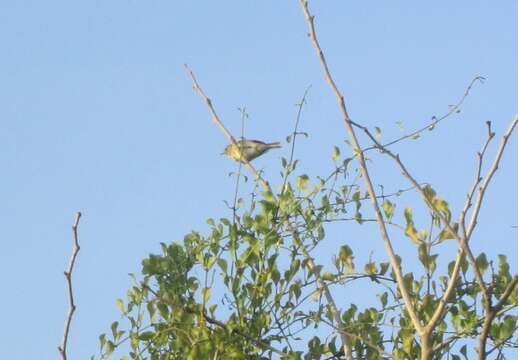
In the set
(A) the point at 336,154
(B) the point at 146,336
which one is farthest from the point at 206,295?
(A) the point at 336,154

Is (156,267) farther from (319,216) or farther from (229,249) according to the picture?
(319,216)

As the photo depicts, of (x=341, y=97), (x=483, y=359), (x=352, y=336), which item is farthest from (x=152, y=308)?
(x=483, y=359)

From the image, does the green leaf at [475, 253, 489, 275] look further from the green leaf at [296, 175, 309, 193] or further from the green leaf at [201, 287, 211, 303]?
the green leaf at [201, 287, 211, 303]

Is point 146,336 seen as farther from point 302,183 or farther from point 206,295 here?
point 302,183

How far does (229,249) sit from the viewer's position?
475 cm

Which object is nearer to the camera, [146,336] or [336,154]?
[146,336]

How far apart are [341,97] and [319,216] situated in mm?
915

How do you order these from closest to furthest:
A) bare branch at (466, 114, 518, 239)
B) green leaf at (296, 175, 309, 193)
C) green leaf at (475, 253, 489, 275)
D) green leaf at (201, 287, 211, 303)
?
bare branch at (466, 114, 518, 239) → green leaf at (475, 253, 489, 275) → green leaf at (201, 287, 211, 303) → green leaf at (296, 175, 309, 193)

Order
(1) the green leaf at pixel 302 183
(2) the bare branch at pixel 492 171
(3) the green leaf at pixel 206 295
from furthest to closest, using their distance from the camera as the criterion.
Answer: (1) the green leaf at pixel 302 183, (3) the green leaf at pixel 206 295, (2) the bare branch at pixel 492 171

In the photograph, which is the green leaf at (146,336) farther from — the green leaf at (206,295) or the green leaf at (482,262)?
the green leaf at (482,262)

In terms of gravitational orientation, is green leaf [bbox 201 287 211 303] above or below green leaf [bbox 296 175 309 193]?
below

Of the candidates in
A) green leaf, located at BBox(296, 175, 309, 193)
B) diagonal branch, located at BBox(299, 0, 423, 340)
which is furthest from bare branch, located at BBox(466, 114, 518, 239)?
green leaf, located at BBox(296, 175, 309, 193)

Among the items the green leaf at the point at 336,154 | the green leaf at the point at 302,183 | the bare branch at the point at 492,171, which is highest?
the green leaf at the point at 336,154

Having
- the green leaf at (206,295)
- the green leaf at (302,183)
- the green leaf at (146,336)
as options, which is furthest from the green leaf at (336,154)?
the green leaf at (146,336)
